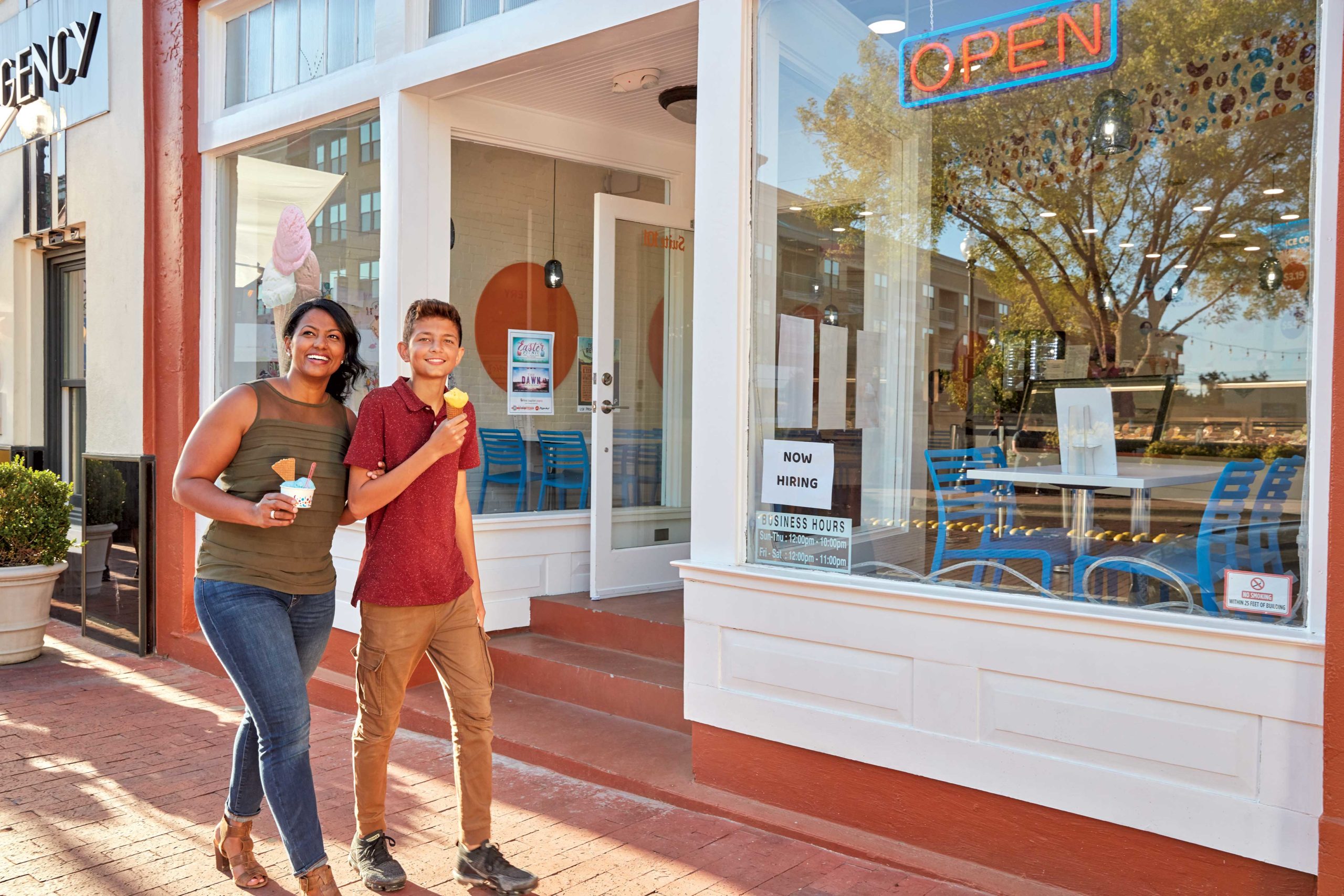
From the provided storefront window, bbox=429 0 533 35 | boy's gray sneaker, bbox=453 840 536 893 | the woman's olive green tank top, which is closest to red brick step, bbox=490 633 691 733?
boy's gray sneaker, bbox=453 840 536 893

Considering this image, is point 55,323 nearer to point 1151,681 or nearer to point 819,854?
point 819,854

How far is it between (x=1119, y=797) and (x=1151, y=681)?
0.34m

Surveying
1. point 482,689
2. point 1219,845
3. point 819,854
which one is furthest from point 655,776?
point 1219,845

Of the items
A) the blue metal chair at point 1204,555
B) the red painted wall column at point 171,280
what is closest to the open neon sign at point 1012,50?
the blue metal chair at point 1204,555

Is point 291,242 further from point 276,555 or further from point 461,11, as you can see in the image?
point 276,555

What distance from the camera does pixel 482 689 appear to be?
3.15m

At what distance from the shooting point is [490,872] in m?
3.13

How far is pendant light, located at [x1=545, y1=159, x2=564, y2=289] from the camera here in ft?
20.2

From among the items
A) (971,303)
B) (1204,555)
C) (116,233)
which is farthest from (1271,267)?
(116,233)

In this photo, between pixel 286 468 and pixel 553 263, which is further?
pixel 553 263

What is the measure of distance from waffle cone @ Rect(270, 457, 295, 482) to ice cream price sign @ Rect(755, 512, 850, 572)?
173 centimetres

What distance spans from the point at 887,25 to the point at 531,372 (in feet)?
9.85

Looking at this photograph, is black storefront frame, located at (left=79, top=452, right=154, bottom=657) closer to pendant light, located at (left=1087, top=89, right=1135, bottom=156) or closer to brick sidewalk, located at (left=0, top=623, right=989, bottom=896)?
brick sidewalk, located at (left=0, top=623, right=989, bottom=896)

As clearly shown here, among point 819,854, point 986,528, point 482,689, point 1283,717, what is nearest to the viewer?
point 1283,717
